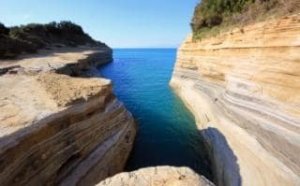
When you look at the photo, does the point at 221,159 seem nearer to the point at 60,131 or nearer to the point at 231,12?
the point at 60,131

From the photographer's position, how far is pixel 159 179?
6703mm

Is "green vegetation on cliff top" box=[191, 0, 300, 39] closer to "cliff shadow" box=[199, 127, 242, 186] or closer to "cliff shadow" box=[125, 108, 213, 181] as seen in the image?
"cliff shadow" box=[199, 127, 242, 186]

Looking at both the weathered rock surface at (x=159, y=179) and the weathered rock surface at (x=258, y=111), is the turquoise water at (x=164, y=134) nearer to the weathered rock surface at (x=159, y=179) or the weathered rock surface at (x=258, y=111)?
the weathered rock surface at (x=258, y=111)

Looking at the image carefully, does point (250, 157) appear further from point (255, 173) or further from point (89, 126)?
point (89, 126)

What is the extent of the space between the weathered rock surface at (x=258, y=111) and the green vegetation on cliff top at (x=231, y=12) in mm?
936

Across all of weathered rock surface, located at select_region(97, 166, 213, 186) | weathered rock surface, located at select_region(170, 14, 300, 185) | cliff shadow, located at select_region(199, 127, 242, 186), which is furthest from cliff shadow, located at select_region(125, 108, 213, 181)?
weathered rock surface, located at select_region(97, 166, 213, 186)

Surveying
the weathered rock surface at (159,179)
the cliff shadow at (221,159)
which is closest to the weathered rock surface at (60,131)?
the weathered rock surface at (159,179)

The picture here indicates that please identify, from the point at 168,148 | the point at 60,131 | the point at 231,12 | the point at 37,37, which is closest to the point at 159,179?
the point at 60,131

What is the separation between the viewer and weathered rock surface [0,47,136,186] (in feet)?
28.3

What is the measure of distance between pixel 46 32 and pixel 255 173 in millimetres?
56755

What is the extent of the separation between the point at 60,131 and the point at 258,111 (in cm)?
846

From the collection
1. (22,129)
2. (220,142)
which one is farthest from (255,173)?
(22,129)

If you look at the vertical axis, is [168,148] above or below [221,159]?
below

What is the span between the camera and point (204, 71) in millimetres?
25297
